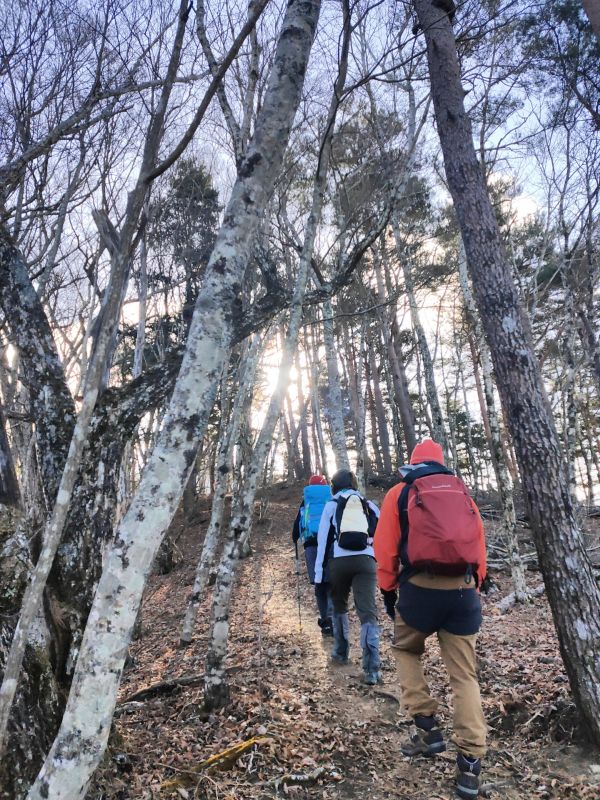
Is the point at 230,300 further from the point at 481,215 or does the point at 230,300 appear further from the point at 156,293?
the point at 156,293

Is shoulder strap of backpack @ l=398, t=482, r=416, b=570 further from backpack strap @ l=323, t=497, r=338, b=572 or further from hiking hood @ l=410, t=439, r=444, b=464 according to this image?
backpack strap @ l=323, t=497, r=338, b=572

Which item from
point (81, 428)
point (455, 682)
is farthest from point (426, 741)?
point (81, 428)

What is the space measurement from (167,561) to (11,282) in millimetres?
10169

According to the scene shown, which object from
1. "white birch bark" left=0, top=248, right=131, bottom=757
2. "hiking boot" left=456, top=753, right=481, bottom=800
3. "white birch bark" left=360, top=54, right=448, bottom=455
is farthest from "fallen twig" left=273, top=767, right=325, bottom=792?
"white birch bark" left=360, top=54, right=448, bottom=455

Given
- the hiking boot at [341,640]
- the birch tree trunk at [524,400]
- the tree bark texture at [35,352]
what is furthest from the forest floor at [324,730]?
the tree bark texture at [35,352]

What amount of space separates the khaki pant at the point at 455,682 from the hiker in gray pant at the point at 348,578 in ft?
4.66

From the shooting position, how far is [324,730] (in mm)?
3742

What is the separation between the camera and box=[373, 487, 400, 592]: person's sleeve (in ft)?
10.7

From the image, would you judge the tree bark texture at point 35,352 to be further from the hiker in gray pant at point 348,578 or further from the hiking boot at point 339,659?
the hiking boot at point 339,659

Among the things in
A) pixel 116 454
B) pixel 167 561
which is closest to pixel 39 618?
pixel 116 454

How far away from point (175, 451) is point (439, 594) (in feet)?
6.33

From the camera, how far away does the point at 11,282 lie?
378 centimetres

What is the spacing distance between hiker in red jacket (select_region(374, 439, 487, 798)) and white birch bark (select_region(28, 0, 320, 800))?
1595 mm

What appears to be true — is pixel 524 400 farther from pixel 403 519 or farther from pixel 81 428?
pixel 81 428
